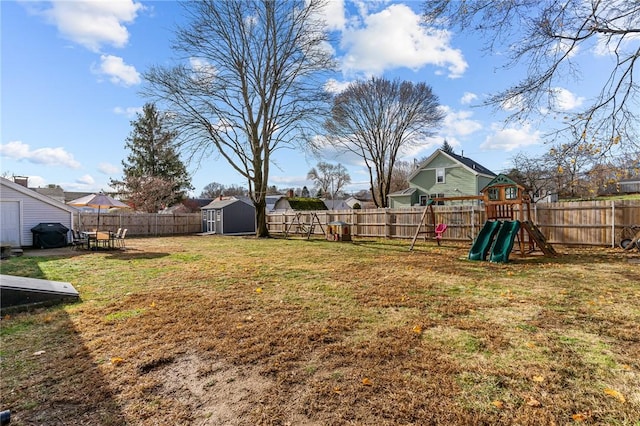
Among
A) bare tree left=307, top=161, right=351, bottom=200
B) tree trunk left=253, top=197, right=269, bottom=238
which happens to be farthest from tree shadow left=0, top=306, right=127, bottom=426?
bare tree left=307, top=161, right=351, bottom=200

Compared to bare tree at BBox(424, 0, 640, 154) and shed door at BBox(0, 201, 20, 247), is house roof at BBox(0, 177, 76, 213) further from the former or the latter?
bare tree at BBox(424, 0, 640, 154)

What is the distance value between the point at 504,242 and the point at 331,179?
164 feet

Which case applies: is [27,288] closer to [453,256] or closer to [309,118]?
[453,256]

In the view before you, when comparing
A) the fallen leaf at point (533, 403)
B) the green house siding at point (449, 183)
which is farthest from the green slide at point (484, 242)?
the green house siding at point (449, 183)

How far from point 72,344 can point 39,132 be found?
23.0ft

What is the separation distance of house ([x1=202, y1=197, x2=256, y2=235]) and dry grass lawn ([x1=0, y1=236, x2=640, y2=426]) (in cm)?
1871

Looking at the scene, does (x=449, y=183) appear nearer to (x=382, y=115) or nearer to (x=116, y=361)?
(x=382, y=115)

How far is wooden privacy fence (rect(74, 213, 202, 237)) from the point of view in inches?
829

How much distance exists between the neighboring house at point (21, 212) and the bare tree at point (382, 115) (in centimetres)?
1685

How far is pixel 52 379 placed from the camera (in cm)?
268

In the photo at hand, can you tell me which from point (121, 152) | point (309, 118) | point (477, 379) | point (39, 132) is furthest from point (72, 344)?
point (121, 152)

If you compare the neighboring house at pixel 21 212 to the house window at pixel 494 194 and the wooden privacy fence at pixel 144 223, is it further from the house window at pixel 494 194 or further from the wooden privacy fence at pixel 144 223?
the house window at pixel 494 194

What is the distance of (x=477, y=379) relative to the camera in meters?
2.57

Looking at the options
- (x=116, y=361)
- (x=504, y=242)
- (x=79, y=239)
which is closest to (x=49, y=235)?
(x=79, y=239)
